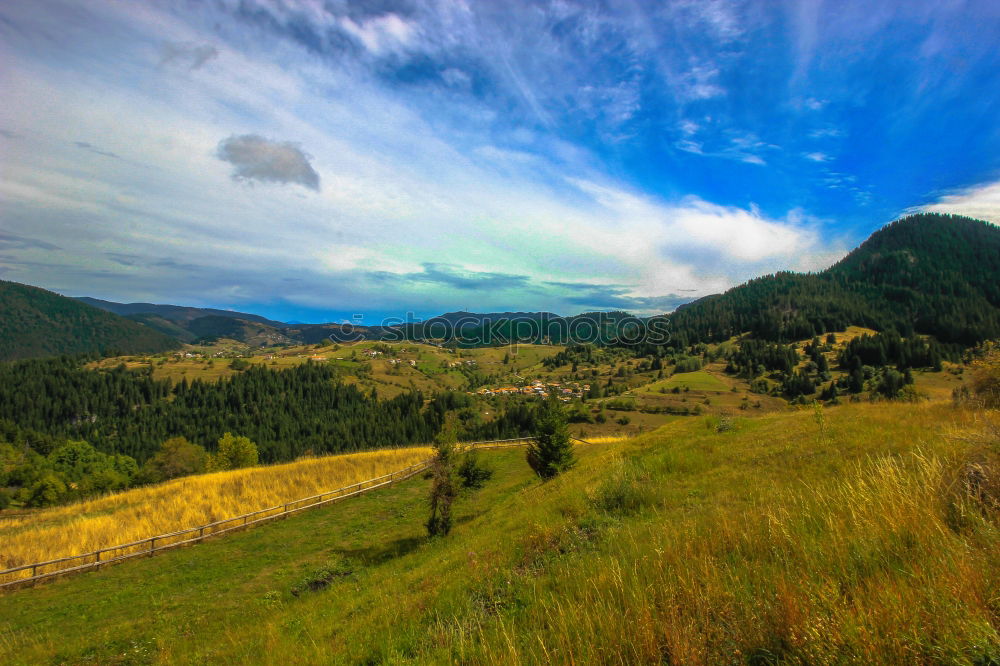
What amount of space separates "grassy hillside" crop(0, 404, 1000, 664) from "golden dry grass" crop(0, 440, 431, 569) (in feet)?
13.9

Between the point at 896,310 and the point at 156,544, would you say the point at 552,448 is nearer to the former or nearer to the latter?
the point at 156,544

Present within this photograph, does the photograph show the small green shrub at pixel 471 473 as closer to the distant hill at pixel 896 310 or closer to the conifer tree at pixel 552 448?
Result: the conifer tree at pixel 552 448

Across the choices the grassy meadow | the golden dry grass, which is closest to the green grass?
the grassy meadow

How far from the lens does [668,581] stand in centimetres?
373

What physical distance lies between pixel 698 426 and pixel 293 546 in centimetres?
1987

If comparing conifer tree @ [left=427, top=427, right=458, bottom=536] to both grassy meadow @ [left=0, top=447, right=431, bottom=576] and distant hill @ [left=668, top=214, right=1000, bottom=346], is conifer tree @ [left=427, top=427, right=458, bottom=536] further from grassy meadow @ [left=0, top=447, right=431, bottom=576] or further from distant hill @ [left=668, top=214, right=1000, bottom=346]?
distant hill @ [left=668, top=214, right=1000, bottom=346]

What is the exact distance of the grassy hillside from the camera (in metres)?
2.60

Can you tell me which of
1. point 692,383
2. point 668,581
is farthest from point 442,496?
point 692,383

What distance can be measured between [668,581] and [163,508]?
27.4 metres

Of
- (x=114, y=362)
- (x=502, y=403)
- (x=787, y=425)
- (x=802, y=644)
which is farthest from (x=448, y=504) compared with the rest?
(x=114, y=362)

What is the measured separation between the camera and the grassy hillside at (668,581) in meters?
2.60

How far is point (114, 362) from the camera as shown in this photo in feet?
629

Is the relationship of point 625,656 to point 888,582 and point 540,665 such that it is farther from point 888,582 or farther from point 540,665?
point 888,582

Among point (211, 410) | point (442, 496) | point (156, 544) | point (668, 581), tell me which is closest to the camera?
point (668, 581)
